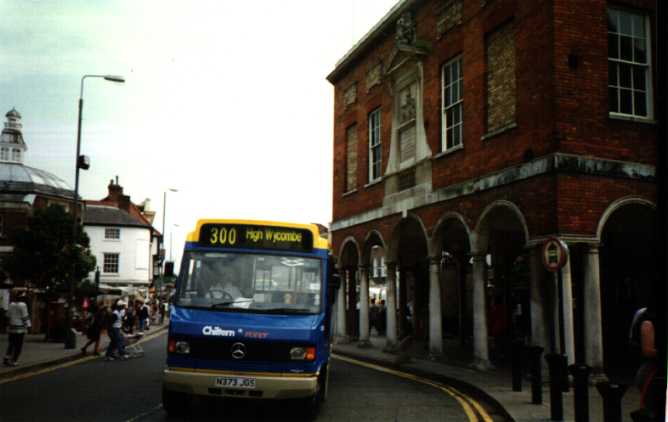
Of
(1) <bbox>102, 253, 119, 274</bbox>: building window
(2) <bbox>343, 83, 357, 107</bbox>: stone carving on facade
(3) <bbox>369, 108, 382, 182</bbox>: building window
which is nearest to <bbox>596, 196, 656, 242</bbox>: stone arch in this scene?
(3) <bbox>369, 108, 382, 182</bbox>: building window

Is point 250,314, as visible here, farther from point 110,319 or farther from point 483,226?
point 110,319

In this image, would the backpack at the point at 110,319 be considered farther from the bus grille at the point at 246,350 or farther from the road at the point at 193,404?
the bus grille at the point at 246,350

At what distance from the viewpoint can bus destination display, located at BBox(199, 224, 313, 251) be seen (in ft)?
31.1

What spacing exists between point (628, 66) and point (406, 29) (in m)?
7.80

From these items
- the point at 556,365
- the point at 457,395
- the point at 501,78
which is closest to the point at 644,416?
the point at 556,365

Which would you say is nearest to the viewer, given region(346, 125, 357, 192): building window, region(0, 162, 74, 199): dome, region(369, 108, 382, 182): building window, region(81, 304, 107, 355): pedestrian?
region(81, 304, 107, 355): pedestrian

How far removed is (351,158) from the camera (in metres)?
26.0

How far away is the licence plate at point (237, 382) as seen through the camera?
8328 millimetres

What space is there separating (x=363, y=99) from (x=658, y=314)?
20.6 metres

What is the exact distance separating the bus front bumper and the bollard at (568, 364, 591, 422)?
10.0ft

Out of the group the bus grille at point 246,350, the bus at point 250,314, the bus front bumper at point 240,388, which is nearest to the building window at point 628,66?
the bus at point 250,314

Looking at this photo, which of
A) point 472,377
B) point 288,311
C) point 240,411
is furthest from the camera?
point 472,377

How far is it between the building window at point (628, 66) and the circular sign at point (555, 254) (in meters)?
4.72

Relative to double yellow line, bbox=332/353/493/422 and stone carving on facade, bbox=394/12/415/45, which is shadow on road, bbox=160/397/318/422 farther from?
stone carving on facade, bbox=394/12/415/45
